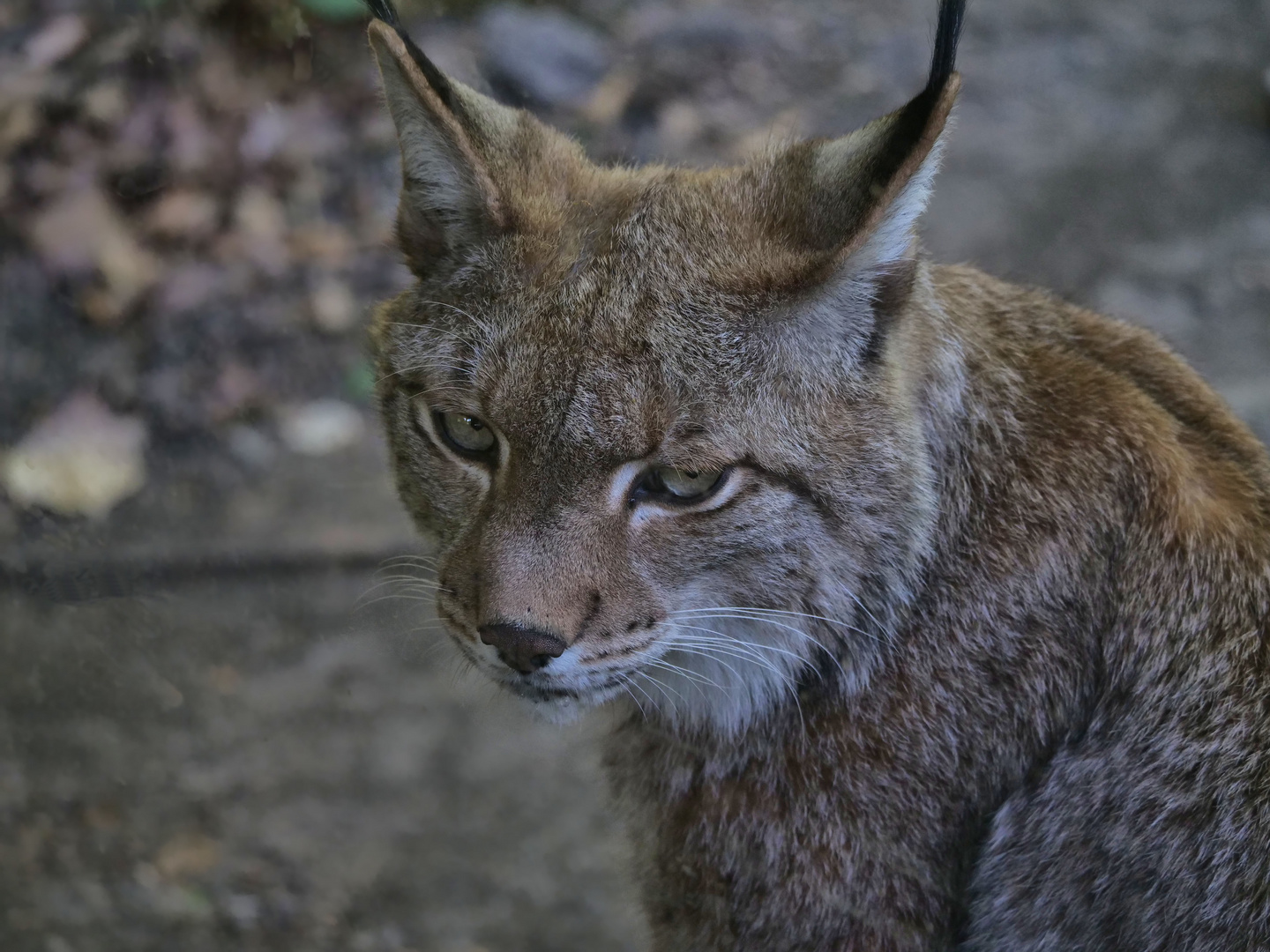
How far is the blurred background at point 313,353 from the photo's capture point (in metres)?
4.03

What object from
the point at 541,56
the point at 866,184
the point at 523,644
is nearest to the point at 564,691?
the point at 523,644

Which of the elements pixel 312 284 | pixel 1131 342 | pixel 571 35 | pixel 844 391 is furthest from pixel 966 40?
pixel 844 391

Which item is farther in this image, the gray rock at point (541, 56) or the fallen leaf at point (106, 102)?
the gray rock at point (541, 56)

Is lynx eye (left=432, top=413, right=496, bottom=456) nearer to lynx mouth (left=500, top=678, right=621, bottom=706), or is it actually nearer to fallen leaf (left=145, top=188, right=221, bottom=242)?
lynx mouth (left=500, top=678, right=621, bottom=706)

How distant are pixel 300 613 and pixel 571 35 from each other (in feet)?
11.1

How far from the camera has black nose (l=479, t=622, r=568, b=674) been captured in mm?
2348

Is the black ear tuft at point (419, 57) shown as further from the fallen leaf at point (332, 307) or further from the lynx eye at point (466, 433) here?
the fallen leaf at point (332, 307)

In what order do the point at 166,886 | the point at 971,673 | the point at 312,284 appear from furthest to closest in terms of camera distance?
the point at 312,284
the point at 166,886
the point at 971,673

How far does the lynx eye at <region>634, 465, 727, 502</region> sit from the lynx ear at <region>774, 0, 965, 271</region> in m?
0.49

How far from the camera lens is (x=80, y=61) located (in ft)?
18.4

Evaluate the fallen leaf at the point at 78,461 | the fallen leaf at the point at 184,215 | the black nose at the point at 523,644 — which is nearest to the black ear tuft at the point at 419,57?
A: the black nose at the point at 523,644

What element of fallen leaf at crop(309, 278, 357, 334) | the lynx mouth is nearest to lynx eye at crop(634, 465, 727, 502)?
the lynx mouth

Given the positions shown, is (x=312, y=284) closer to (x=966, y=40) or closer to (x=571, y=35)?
(x=571, y=35)

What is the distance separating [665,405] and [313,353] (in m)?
3.32
